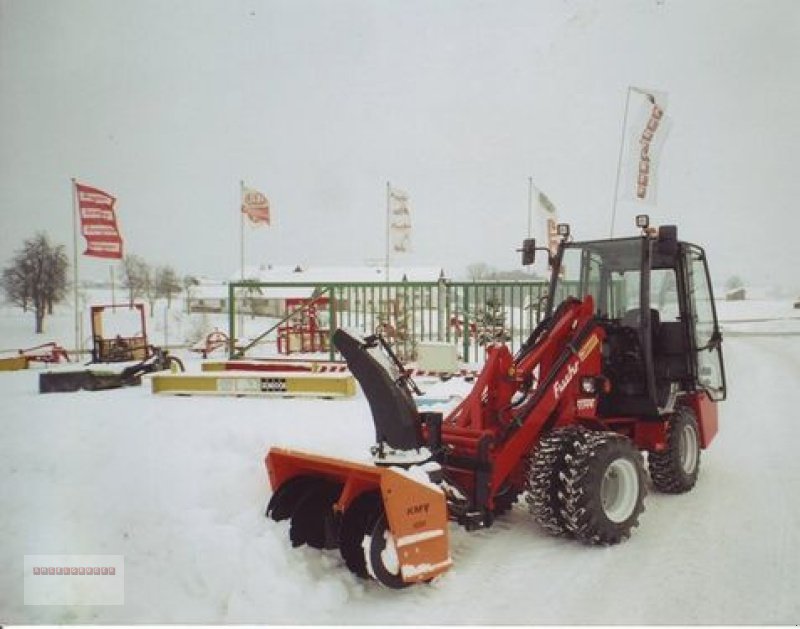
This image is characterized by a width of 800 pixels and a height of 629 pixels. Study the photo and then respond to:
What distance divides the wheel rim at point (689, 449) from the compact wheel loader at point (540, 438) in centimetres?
1

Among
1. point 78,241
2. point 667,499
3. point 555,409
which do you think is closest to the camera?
point 555,409

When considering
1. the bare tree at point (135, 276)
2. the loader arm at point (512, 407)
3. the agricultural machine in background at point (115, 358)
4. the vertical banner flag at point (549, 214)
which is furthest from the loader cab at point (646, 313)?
the vertical banner flag at point (549, 214)

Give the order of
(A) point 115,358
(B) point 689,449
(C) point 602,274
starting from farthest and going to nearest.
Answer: (A) point 115,358
(C) point 602,274
(B) point 689,449

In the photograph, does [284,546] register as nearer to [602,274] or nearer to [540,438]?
[540,438]

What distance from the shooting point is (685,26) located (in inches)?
161


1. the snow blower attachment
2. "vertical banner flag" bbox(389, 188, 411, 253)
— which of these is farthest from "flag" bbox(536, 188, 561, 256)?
the snow blower attachment

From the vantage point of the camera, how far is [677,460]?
4.00 meters

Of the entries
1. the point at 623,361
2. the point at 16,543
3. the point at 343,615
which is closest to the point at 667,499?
the point at 623,361

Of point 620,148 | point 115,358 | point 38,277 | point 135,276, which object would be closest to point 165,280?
point 135,276

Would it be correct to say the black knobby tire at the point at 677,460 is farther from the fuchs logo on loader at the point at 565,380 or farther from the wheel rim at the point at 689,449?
the fuchs logo on loader at the point at 565,380

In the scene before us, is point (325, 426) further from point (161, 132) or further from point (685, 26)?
point (685, 26)

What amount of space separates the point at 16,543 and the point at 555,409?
3016mm

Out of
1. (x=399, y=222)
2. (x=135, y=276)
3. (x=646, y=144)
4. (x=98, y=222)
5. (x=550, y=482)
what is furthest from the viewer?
(x=399, y=222)

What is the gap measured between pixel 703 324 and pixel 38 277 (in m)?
5.06
